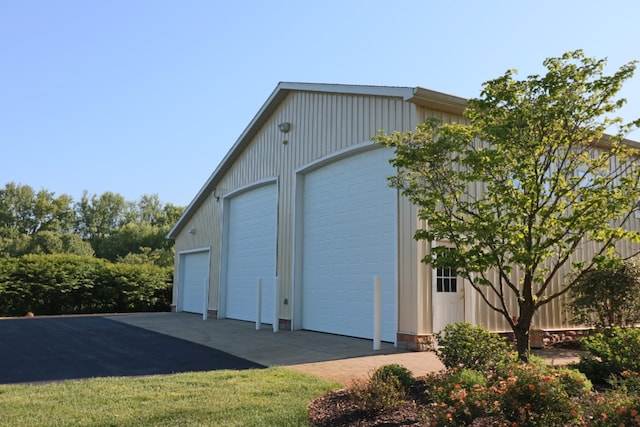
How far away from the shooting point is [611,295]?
9.81 m

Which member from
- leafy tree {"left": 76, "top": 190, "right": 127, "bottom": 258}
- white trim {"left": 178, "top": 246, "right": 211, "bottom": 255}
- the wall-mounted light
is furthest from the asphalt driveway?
leafy tree {"left": 76, "top": 190, "right": 127, "bottom": 258}

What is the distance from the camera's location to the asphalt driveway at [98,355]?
24.5 feet

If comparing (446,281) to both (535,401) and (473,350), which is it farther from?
(535,401)

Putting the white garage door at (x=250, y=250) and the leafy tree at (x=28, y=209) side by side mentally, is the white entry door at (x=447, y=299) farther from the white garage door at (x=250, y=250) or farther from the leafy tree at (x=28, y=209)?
the leafy tree at (x=28, y=209)

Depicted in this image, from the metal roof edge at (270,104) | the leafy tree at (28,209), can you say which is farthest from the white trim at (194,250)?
the leafy tree at (28,209)

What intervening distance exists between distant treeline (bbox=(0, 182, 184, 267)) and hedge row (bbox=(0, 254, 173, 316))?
83.5 feet

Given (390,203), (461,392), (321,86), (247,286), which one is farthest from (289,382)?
(247,286)

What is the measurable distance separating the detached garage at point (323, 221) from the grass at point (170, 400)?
13.1ft

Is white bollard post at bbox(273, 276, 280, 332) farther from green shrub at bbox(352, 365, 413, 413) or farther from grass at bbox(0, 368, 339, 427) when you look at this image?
green shrub at bbox(352, 365, 413, 413)

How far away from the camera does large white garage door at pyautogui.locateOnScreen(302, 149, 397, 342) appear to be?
34.3 ft

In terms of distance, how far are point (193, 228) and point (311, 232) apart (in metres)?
8.72

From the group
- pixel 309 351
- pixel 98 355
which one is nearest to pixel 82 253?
pixel 98 355

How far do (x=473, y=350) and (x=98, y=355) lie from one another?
22.6 ft

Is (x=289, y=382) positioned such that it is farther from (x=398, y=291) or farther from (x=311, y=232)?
(x=311, y=232)
